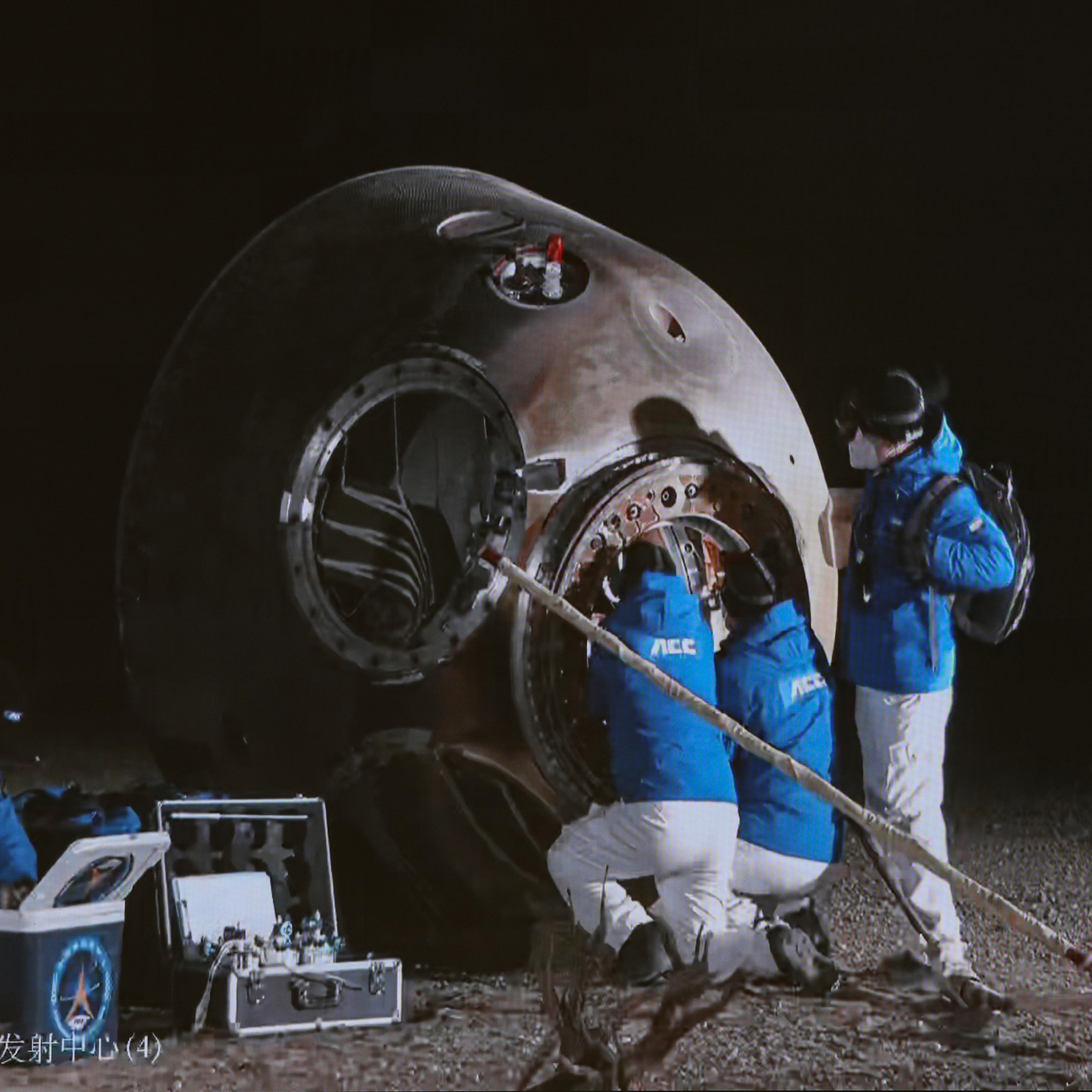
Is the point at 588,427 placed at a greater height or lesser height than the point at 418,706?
greater

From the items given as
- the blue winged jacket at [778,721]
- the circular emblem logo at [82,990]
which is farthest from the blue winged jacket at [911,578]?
the circular emblem logo at [82,990]

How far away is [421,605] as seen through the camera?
4.93 metres

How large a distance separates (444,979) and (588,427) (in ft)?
5.04

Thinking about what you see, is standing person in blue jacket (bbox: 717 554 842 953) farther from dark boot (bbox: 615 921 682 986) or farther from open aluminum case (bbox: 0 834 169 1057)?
open aluminum case (bbox: 0 834 169 1057)

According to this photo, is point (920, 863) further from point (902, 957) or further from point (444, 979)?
point (444, 979)

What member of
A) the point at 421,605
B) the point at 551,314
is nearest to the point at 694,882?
the point at 421,605

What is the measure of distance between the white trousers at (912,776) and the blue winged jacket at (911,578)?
53mm

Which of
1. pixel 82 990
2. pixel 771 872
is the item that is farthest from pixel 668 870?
pixel 82 990

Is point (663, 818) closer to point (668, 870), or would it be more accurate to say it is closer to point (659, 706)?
point (668, 870)

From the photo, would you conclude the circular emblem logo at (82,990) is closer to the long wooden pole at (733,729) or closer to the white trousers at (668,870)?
the white trousers at (668,870)

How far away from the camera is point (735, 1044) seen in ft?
13.4

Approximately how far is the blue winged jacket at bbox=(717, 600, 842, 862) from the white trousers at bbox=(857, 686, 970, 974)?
0.15 m

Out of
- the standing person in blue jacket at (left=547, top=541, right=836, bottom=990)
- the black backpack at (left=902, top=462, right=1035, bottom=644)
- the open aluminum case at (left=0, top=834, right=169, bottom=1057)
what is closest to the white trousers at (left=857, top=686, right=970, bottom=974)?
the black backpack at (left=902, top=462, right=1035, bottom=644)

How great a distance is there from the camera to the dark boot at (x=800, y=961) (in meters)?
4.32
